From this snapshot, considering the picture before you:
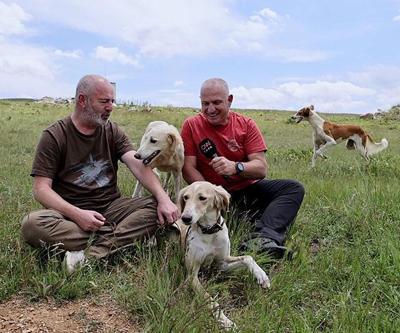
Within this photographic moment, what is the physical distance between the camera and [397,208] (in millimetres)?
5078

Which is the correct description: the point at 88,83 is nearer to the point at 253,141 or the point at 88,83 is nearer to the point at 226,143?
the point at 226,143

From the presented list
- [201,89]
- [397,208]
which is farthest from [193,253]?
[397,208]

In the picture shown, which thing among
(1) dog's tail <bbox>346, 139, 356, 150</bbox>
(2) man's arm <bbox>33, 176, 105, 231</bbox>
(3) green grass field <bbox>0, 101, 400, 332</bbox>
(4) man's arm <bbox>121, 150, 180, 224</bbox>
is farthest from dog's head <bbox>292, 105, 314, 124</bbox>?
(2) man's arm <bbox>33, 176, 105, 231</bbox>

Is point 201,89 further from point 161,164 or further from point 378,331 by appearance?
point 378,331

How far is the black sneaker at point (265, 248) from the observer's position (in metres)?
4.07

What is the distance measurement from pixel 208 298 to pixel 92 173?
1858 mm

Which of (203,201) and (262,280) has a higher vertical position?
(203,201)

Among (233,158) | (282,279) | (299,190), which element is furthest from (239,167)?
(282,279)

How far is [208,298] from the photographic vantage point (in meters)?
3.02

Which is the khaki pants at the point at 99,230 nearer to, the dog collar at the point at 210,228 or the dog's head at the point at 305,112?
the dog collar at the point at 210,228

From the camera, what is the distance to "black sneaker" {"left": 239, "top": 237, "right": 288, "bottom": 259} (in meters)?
4.07

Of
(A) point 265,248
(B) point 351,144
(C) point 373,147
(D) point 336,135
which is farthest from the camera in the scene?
(B) point 351,144

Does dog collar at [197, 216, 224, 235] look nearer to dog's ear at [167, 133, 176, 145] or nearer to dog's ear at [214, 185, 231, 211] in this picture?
dog's ear at [214, 185, 231, 211]

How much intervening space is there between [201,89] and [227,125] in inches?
19.3
